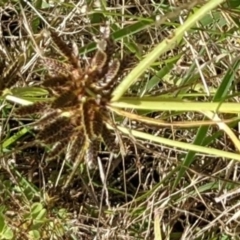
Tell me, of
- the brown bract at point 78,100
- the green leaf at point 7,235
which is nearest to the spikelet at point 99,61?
the brown bract at point 78,100

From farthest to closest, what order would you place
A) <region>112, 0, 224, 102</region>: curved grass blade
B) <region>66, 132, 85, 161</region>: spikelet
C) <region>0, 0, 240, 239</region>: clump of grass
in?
<region>0, 0, 240, 239</region>: clump of grass
<region>66, 132, 85, 161</region>: spikelet
<region>112, 0, 224, 102</region>: curved grass blade

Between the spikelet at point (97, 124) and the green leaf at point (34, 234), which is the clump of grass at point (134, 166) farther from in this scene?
the spikelet at point (97, 124)

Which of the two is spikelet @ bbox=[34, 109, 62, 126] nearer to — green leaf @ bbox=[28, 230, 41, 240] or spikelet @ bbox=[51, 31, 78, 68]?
spikelet @ bbox=[51, 31, 78, 68]

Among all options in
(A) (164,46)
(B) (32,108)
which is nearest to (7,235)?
(B) (32,108)

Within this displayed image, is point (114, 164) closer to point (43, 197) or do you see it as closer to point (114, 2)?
point (43, 197)

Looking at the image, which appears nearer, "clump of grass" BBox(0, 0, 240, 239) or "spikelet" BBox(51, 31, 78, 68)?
"spikelet" BBox(51, 31, 78, 68)

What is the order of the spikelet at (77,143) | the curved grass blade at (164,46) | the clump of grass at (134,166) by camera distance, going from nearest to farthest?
the curved grass blade at (164,46) → the spikelet at (77,143) → the clump of grass at (134,166)

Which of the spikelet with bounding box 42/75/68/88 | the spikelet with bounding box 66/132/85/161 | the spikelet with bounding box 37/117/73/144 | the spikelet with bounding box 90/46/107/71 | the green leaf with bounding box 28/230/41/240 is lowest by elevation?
the green leaf with bounding box 28/230/41/240

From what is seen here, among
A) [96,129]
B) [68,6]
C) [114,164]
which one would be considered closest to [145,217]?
[114,164]

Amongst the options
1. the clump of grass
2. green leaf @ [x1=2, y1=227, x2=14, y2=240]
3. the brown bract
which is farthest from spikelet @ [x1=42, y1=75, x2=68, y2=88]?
green leaf @ [x1=2, y1=227, x2=14, y2=240]
